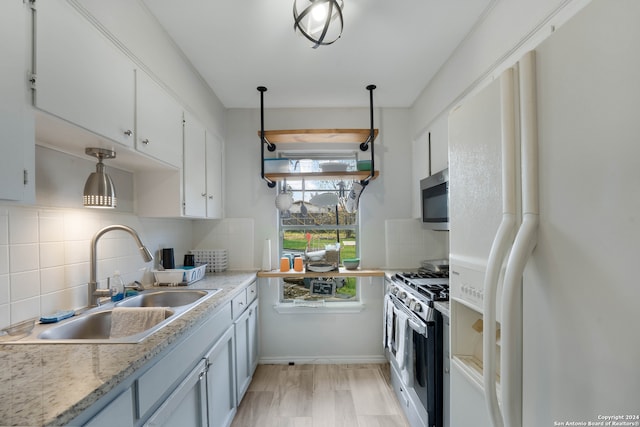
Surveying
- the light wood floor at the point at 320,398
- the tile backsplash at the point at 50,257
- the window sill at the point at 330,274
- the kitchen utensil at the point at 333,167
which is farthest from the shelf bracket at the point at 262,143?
the light wood floor at the point at 320,398

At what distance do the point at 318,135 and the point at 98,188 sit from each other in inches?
65.7

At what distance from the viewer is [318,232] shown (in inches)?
115

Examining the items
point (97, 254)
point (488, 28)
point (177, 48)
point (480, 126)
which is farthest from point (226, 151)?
point (480, 126)

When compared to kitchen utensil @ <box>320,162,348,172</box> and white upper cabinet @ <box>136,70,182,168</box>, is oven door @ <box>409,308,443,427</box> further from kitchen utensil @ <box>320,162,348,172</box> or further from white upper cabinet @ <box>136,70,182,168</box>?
white upper cabinet @ <box>136,70,182,168</box>

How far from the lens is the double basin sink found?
1043 mm

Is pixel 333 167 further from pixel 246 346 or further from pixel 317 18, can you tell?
pixel 246 346

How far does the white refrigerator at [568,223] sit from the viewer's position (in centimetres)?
44

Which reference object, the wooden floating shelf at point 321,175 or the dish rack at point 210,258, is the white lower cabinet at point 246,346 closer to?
the dish rack at point 210,258

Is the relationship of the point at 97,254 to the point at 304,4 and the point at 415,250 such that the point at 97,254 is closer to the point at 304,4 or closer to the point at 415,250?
the point at 304,4

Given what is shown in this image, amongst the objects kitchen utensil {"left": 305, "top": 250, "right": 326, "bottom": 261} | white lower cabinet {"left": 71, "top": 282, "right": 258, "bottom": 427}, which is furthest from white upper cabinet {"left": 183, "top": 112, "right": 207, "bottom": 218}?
kitchen utensil {"left": 305, "top": 250, "right": 326, "bottom": 261}

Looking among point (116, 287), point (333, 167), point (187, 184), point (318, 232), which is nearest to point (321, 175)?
point (333, 167)

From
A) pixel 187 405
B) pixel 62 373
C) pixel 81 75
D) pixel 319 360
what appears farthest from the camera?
pixel 319 360

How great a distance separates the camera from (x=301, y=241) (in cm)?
292

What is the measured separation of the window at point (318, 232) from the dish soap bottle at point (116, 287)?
148cm
